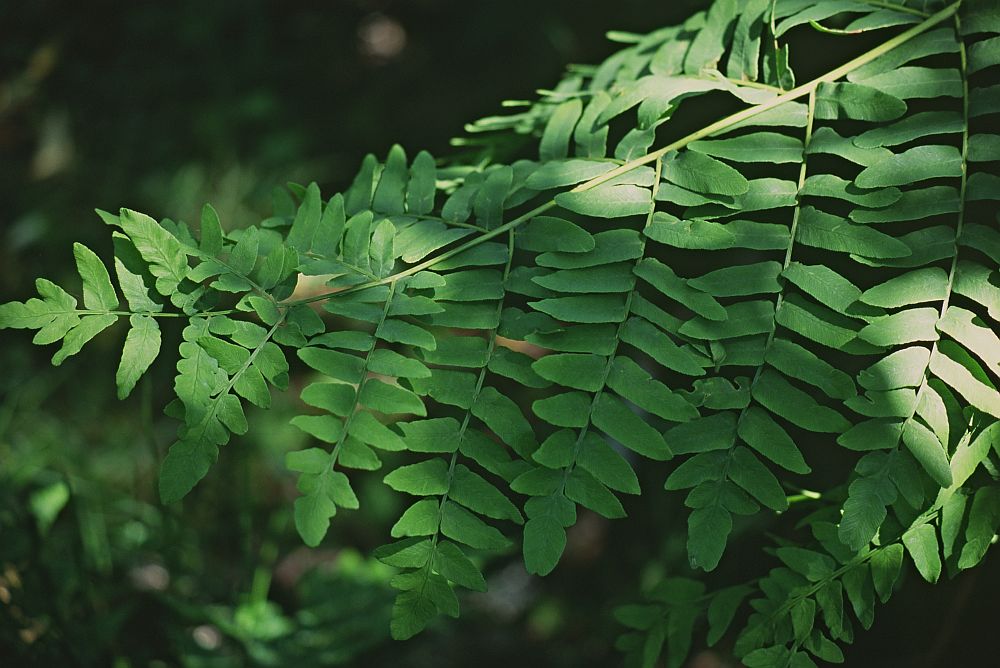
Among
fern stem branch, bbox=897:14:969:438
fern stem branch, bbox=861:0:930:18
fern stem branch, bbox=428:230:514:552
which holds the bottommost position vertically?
fern stem branch, bbox=428:230:514:552

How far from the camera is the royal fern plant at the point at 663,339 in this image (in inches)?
31.9

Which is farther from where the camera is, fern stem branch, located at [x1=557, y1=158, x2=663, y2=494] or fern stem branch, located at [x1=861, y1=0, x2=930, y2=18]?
fern stem branch, located at [x1=861, y1=0, x2=930, y2=18]

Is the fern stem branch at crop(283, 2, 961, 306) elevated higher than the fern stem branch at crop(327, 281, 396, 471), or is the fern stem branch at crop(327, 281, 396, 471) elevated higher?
the fern stem branch at crop(283, 2, 961, 306)

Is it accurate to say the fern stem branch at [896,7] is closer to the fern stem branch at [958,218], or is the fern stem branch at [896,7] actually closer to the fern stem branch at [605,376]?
the fern stem branch at [958,218]

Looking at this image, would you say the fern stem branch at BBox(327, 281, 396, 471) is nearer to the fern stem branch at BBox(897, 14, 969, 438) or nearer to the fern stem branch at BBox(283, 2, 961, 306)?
the fern stem branch at BBox(283, 2, 961, 306)

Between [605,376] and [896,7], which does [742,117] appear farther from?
[605,376]

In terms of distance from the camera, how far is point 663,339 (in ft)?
2.82

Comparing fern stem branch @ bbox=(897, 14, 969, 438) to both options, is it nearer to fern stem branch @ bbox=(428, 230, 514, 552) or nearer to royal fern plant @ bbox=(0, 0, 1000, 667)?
royal fern plant @ bbox=(0, 0, 1000, 667)

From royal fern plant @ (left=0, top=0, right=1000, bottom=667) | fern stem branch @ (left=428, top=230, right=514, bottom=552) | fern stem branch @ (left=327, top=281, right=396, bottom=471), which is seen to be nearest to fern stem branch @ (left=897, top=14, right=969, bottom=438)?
royal fern plant @ (left=0, top=0, right=1000, bottom=667)

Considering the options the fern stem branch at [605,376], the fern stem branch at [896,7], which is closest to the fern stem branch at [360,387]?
the fern stem branch at [605,376]

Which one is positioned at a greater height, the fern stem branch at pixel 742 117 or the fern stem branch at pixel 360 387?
the fern stem branch at pixel 742 117

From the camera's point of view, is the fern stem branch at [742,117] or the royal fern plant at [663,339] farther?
the fern stem branch at [742,117]

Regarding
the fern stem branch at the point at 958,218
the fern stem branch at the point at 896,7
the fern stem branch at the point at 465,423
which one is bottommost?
the fern stem branch at the point at 465,423

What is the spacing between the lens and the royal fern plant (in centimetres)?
81
